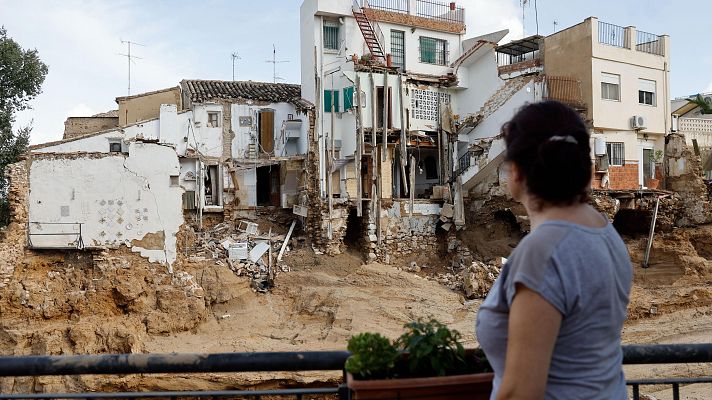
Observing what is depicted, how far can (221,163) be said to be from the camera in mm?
25828

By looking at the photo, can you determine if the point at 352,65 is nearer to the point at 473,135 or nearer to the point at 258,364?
the point at 473,135

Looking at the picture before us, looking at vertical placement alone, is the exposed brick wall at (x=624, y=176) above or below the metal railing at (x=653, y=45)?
below

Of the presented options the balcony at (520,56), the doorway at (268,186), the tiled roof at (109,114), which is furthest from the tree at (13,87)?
the balcony at (520,56)

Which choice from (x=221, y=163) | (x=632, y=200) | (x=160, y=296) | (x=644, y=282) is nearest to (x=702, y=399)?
(x=644, y=282)

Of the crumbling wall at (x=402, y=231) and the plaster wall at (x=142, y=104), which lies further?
the plaster wall at (x=142, y=104)

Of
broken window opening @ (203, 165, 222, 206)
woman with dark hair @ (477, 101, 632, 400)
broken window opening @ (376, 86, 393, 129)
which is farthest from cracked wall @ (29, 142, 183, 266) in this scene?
woman with dark hair @ (477, 101, 632, 400)

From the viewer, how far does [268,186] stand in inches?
1081

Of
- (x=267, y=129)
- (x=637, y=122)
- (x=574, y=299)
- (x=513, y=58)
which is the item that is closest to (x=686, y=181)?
(x=637, y=122)

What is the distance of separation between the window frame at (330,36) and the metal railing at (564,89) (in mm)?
8962

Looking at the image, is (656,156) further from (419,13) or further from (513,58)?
(419,13)

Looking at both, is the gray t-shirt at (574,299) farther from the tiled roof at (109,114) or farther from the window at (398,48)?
the tiled roof at (109,114)

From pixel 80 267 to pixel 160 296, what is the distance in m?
2.75

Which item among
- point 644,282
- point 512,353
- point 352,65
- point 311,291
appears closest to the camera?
point 512,353

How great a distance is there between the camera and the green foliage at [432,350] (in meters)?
2.12
